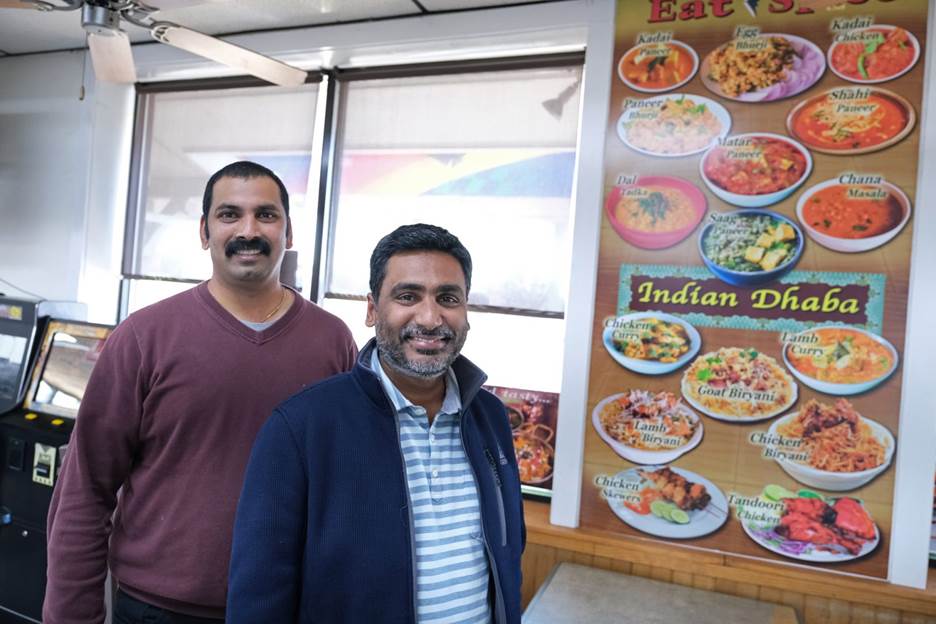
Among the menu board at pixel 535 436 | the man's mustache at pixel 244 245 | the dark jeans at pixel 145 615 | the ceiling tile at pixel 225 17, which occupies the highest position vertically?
the ceiling tile at pixel 225 17

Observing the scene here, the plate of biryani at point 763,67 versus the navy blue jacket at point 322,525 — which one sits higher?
the plate of biryani at point 763,67

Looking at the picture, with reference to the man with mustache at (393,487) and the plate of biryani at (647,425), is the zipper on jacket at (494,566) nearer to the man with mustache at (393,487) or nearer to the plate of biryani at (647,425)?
the man with mustache at (393,487)

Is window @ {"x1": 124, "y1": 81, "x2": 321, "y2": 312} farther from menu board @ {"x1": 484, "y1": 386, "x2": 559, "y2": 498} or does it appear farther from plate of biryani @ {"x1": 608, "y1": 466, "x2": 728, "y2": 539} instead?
plate of biryani @ {"x1": 608, "y1": 466, "x2": 728, "y2": 539}

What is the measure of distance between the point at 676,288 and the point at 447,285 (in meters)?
1.60

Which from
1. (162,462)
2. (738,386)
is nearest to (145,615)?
(162,462)

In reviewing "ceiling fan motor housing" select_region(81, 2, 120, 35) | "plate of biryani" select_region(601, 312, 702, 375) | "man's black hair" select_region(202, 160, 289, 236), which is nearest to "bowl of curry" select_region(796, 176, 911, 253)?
"plate of biryani" select_region(601, 312, 702, 375)

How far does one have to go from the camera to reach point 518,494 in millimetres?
1451

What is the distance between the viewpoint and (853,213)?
7.88 feet

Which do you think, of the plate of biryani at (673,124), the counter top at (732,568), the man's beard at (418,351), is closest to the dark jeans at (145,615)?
the man's beard at (418,351)

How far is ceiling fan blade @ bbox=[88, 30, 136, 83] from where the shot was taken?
237cm

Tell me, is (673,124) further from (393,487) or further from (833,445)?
(393,487)

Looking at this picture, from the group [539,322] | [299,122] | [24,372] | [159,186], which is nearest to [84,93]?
[159,186]

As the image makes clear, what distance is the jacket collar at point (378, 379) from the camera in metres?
1.25

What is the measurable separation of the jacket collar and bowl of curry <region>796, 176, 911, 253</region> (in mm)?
1721
